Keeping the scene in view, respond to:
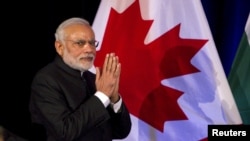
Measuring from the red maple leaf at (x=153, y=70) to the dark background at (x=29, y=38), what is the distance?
0.32 m

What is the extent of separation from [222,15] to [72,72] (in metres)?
1.25

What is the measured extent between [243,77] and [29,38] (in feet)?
3.68

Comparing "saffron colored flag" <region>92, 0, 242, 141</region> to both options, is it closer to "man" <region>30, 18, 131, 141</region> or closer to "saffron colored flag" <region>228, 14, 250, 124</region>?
"saffron colored flag" <region>228, 14, 250, 124</region>

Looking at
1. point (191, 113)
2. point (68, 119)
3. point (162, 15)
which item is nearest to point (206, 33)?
point (162, 15)

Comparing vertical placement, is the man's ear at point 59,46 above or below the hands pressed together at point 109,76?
above

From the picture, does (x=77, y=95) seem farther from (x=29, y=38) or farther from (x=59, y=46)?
(x=29, y=38)

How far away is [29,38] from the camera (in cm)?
228

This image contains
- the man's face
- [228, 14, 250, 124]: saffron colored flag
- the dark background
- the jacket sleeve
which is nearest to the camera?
the jacket sleeve

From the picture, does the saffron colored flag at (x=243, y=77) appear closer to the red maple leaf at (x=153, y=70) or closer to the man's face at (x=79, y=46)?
the red maple leaf at (x=153, y=70)

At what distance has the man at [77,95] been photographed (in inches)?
55.4

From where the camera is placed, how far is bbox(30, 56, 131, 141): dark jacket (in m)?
1.39

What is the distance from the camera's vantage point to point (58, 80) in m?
1.52

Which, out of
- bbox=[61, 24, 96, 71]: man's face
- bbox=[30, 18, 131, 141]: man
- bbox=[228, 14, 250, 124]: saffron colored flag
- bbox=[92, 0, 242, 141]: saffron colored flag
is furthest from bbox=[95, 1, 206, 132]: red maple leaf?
bbox=[61, 24, 96, 71]: man's face

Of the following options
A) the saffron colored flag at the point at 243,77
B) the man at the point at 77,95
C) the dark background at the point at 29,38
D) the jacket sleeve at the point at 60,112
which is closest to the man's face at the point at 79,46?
the man at the point at 77,95
